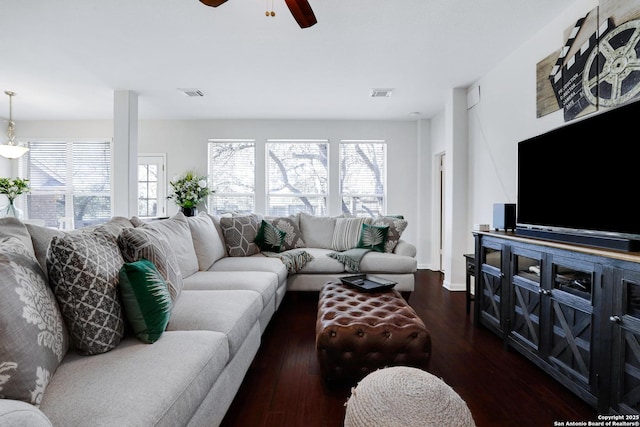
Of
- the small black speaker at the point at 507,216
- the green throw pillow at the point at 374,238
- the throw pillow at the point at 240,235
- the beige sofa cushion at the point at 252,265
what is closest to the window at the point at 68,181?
the throw pillow at the point at 240,235

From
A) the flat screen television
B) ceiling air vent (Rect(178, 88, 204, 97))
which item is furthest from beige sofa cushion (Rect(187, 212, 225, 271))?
the flat screen television

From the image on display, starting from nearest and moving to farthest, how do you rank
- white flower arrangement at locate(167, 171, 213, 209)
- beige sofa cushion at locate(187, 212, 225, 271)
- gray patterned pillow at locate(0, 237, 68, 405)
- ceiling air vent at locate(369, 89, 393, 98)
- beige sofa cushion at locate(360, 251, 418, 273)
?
gray patterned pillow at locate(0, 237, 68, 405)
beige sofa cushion at locate(187, 212, 225, 271)
beige sofa cushion at locate(360, 251, 418, 273)
ceiling air vent at locate(369, 89, 393, 98)
white flower arrangement at locate(167, 171, 213, 209)

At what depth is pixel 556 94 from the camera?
2461 mm

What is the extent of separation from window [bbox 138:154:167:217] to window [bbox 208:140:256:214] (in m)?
0.89

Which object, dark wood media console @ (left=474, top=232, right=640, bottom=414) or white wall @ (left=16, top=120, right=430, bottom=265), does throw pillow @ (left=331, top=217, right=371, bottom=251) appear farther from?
dark wood media console @ (left=474, top=232, right=640, bottom=414)

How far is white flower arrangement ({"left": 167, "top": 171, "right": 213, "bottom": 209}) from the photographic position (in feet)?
16.9

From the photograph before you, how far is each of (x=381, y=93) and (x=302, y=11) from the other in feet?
7.83

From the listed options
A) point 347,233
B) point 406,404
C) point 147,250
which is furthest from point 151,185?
point 406,404

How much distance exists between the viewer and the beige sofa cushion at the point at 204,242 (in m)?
2.82

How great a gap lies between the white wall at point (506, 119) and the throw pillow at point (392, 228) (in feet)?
2.93

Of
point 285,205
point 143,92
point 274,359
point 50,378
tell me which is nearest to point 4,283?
point 50,378

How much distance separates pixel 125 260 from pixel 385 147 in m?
4.74

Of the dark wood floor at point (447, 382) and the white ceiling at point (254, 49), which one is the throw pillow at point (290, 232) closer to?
the dark wood floor at point (447, 382)

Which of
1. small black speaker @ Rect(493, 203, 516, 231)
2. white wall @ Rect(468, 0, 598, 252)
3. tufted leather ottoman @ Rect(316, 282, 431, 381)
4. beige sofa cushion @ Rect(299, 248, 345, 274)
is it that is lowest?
tufted leather ottoman @ Rect(316, 282, 431, 381)
